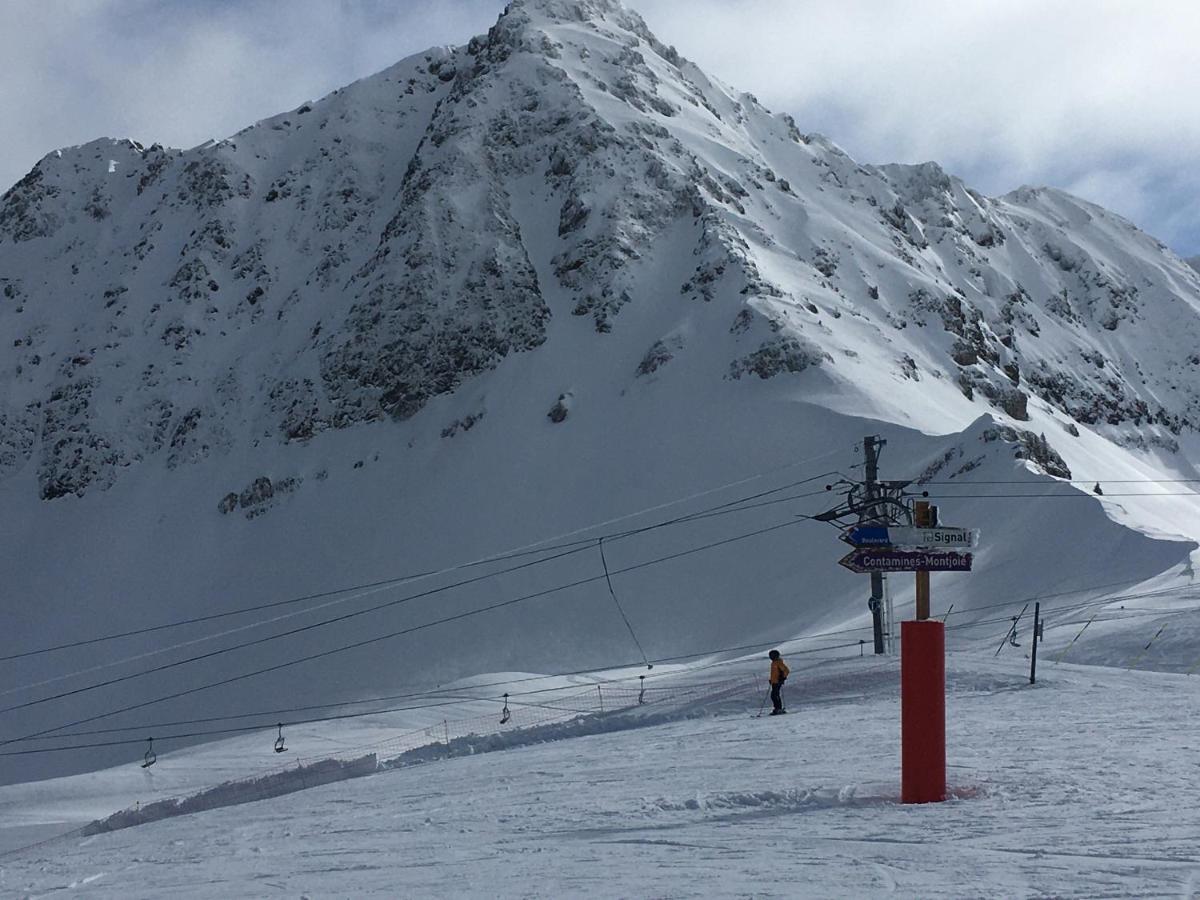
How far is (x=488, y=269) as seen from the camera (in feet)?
325

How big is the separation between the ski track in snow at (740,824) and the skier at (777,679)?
116cm

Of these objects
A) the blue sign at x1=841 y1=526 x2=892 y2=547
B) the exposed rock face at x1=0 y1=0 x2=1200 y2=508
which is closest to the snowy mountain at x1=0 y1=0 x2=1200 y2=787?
the exposed rock face at x1=0 y1=0 x2=1200 y2=508

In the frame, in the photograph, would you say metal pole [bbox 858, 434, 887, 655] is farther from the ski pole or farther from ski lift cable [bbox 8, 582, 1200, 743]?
ski lift cable [bbox 8, 582, 1200, 743]

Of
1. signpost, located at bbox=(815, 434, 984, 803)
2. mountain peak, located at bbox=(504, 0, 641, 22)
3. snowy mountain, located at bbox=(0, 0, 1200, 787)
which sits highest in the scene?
mountain peak, located at bbox=(504, 0, 641, 22)

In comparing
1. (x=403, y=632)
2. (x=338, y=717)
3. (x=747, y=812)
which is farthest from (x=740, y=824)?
(x=403, y=632)

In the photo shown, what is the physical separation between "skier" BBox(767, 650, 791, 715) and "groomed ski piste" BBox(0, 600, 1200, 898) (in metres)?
0.25

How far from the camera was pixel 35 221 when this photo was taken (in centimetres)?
12644

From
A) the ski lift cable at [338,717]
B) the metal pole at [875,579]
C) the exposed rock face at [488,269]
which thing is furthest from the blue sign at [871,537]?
the exposed rock face at [488,269]

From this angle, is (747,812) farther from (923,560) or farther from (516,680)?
(516,680)

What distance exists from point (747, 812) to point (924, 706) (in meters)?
2.17

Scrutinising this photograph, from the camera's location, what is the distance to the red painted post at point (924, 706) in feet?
39.2

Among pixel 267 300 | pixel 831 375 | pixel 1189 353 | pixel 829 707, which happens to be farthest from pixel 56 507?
pixel 1189 353

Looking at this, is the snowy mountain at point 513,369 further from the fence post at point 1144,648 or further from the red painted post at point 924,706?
the red painted post at point 924,706

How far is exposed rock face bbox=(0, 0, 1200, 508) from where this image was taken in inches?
A: 3706
